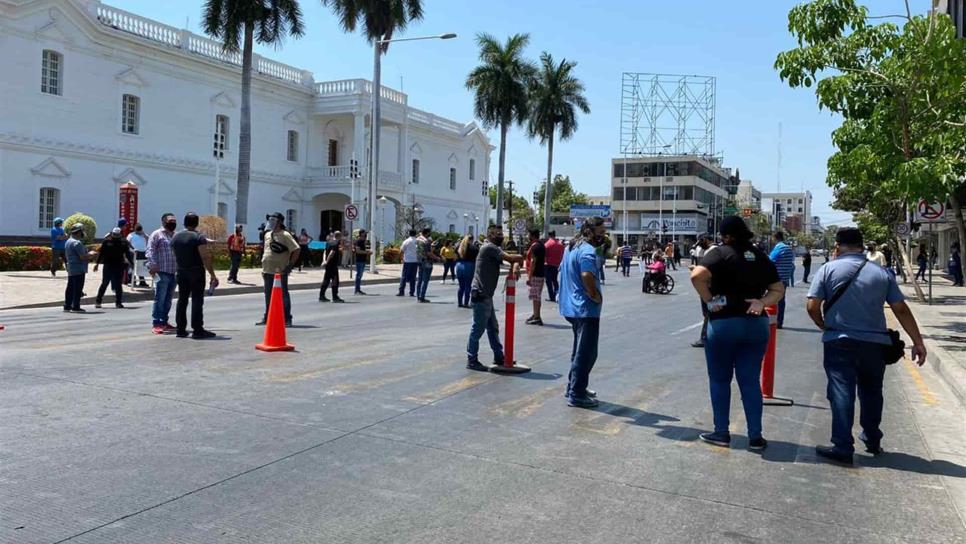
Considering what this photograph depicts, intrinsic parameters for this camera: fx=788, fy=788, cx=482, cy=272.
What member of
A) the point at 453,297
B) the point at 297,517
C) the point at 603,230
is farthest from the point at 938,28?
the point at 453,297

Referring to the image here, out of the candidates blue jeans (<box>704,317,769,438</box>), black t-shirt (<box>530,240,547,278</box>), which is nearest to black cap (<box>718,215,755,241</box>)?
blue jeans (<box>704,317,769,438</box>)

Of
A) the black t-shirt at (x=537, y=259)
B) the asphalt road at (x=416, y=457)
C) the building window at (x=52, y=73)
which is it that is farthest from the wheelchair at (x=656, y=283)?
the building window at (x=52, y=73)

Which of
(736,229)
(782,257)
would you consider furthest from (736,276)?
(782,257)

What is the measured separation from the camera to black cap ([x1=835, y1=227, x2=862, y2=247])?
6160mm

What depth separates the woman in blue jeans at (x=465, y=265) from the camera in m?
14.1

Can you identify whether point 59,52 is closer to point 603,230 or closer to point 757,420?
point 603,230

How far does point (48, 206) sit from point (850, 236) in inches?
1274

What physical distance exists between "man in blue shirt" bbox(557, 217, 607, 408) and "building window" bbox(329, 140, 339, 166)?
1619 inches

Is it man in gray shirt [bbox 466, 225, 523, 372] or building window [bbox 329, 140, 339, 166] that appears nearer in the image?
man in gray shirt [bbox 466, 225, 523, 372]

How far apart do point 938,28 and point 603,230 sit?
298 inches

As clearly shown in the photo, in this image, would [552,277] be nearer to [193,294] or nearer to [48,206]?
[193,294]

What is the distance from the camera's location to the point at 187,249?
11250 millimetres

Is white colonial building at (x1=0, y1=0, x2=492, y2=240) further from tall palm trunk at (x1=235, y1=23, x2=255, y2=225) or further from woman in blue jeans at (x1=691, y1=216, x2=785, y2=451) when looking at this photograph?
woman in blue jeans at (x1=691, y1=216, x2=785, y2=451)

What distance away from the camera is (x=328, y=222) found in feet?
154
